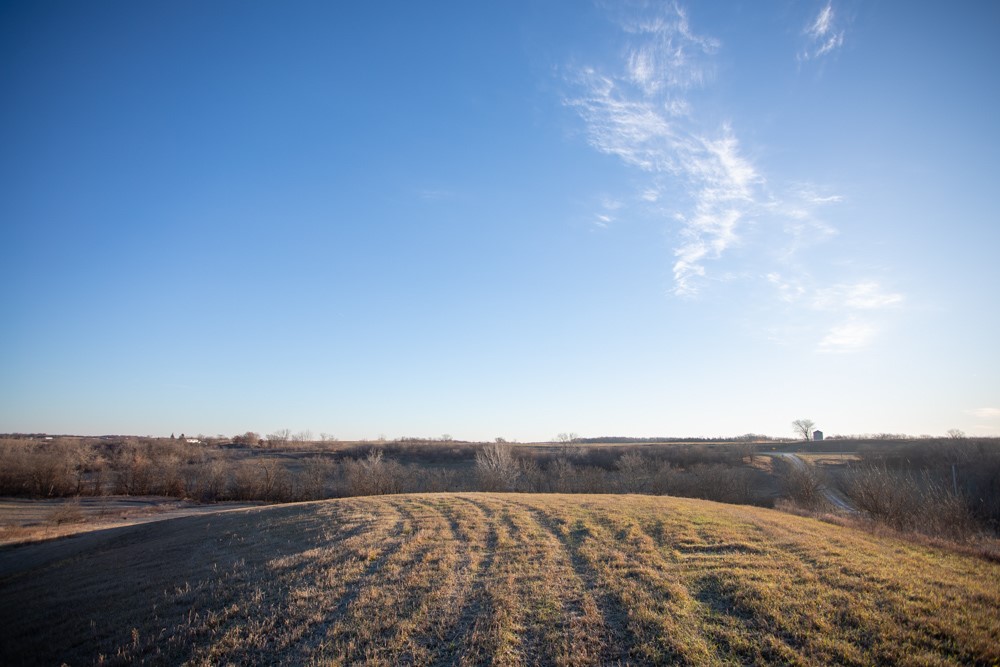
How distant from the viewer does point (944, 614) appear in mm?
8742

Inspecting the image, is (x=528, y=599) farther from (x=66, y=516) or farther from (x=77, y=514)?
(x=77, y=514)

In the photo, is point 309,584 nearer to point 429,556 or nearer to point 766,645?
point 429,556

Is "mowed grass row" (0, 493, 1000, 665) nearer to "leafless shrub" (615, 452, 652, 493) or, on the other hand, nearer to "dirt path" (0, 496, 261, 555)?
"dirt path" (0, 496, 261, 555)

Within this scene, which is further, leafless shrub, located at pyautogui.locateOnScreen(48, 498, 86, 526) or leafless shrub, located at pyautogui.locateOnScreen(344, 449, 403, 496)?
leafless shrub, located at pyautogui.locateOnScreen(344, 449, 403, 496)

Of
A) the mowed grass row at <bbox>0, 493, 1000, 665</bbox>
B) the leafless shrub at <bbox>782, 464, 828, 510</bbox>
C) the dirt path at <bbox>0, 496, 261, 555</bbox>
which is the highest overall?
the mowed grass row at <bbox>0, 493, 1000, 665</bbox>

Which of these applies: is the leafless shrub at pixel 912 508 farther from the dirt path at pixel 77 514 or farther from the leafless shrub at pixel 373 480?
the dirt path at pixel 77 514

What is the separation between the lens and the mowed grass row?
8672 millimetres

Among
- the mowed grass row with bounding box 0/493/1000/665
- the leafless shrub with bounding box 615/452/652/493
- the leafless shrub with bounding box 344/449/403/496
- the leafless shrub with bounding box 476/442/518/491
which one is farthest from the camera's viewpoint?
the leafless shrub with bounding box 344/449/403/496

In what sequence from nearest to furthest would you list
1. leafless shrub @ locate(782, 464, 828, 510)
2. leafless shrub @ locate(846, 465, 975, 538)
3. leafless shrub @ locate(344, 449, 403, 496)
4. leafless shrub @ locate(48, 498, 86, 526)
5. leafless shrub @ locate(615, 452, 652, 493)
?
leafless shrub @ locate(846, 465, 975, 538)
leafless shrub @ locate(782, 464, 828, 510)
leafless shrub @ locate(48, 498, 86, 526)
leafless shrub @ locate(615, 452, 652, 493)
leafless shrub @ locate(344, 449, 403, 496)

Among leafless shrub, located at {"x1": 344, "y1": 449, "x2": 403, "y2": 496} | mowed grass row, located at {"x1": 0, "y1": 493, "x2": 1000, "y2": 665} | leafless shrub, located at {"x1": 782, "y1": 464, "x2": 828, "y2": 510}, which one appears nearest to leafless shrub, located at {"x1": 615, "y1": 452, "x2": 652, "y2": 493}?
leafless shrub, located at {"x1": 782, "y1": 464, "x2": 828, "y2": 510}

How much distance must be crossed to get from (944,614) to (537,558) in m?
9.58

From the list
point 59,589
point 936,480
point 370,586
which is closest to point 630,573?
point 370,586

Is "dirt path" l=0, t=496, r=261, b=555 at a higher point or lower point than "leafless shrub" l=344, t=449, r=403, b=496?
lower

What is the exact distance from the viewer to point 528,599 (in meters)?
11.3
